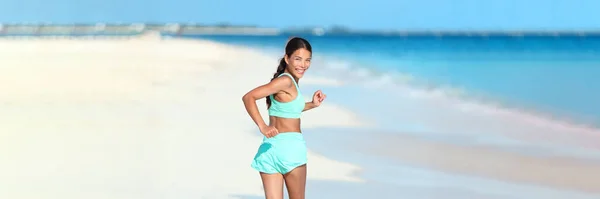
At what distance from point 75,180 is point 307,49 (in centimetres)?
175

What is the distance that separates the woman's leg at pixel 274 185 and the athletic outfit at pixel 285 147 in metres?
0.02

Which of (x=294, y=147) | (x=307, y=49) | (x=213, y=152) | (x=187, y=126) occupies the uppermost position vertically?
(x=187, y=126)

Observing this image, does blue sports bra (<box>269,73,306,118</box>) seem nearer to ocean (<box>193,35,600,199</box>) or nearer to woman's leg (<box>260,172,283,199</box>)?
woman's leg (<box>260,172,283,199</box>)

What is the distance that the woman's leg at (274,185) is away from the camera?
8.77 feet

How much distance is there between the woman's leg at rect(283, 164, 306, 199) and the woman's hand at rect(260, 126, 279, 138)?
0.13 metres

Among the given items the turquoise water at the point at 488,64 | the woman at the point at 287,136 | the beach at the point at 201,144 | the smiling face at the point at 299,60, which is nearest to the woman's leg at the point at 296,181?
the woman at the point at 287,136

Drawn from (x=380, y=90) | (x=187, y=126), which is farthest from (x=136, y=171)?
(x=380, y=90)

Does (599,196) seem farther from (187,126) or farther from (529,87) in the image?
(529,87)

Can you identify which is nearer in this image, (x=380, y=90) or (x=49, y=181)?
(x=49, y=181)

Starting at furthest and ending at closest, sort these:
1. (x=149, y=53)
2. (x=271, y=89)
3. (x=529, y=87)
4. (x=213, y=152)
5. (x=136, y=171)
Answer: (x=149, y=53)
(x=529, y=87)
(x=213, y=152)
(x=136, y=171)
(x=271, y=89)

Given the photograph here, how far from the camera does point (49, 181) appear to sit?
4059 mm

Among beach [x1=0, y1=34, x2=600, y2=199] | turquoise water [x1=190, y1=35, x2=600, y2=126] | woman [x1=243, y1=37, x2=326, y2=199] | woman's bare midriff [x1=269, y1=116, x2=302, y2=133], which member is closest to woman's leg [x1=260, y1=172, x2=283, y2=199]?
woman [x1=243, y1=37, x2=326, y2=199]

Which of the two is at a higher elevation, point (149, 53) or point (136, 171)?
point (149, 53)

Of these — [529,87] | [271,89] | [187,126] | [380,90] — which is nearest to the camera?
[271,89]
